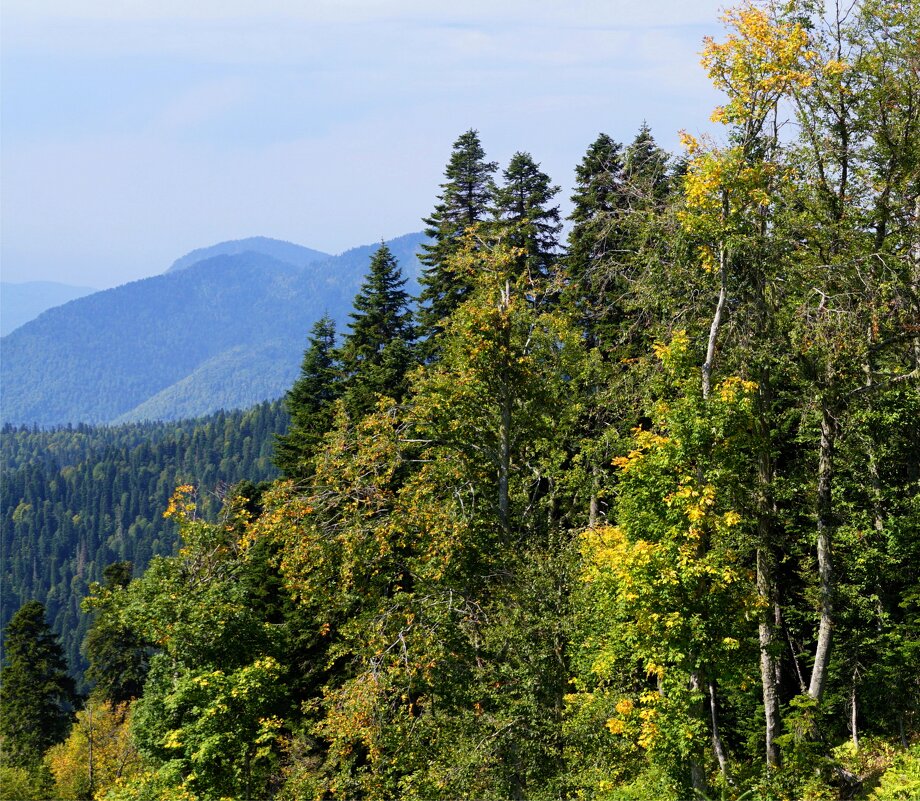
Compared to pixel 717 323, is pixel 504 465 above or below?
below

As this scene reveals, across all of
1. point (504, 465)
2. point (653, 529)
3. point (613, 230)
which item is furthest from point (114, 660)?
Answer: point (653, 529)

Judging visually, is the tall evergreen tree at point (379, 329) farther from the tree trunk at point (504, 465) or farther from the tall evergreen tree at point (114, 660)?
the tall evergreen tree at point (114, 660)

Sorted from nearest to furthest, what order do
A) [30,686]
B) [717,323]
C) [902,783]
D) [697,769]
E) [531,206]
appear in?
[902,783]
[697,769]
[717,323]
[531,206]
[30,686]

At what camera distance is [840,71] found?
1442 centimetres

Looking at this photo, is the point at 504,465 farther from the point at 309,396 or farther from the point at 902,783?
the point at 309,396

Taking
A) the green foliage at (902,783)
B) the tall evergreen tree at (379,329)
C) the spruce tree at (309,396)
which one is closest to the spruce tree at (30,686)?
the spruce tree at (309,396)

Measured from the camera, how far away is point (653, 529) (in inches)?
550

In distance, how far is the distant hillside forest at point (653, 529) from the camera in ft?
46.8

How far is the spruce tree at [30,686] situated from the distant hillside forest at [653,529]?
116 feet

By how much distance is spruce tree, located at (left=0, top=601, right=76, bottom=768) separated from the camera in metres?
50.2

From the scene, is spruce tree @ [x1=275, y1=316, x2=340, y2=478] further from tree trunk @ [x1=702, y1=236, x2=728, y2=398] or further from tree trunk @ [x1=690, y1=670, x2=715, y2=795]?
tree trunk @ [x1=690, y1=670, x2=715, y2=795]

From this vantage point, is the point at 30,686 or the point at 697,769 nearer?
the point at 697,769

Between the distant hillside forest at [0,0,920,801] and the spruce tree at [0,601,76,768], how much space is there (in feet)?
116

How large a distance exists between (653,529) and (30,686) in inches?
1974
